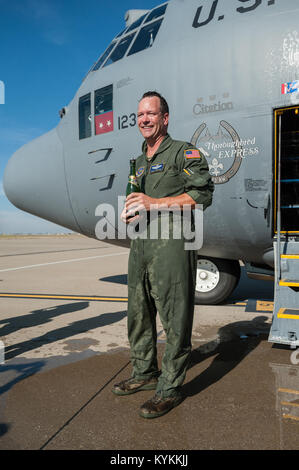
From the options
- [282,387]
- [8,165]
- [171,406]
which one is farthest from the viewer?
[8,165]

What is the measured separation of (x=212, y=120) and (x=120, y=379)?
3458 millimetres

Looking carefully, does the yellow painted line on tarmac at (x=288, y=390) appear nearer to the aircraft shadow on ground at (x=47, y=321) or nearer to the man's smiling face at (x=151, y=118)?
the man's smiling face at (x=151, y=118)

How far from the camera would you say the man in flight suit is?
261 centimetres

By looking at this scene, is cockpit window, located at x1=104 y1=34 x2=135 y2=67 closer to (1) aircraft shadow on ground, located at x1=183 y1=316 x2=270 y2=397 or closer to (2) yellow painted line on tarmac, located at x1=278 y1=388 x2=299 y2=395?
(1) aircraft shadow on ground, located at x1=183 y1=316 x2=270 y2=397

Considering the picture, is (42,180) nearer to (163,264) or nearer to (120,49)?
(120,49)

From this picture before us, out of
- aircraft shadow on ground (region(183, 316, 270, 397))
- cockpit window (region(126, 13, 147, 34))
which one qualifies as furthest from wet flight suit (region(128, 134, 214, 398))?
cockpit window (region(126, 13, 147, 34))

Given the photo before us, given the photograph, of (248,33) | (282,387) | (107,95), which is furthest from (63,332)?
(248,33)

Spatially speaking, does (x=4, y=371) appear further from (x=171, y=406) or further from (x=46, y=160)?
(x=46, y=160)

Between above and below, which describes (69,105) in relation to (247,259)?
above

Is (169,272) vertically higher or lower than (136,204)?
lower

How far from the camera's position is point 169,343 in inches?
105

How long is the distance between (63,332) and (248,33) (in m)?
4.53

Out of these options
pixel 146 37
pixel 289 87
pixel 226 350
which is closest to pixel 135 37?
pixel 146 37

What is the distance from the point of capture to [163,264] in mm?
2656
